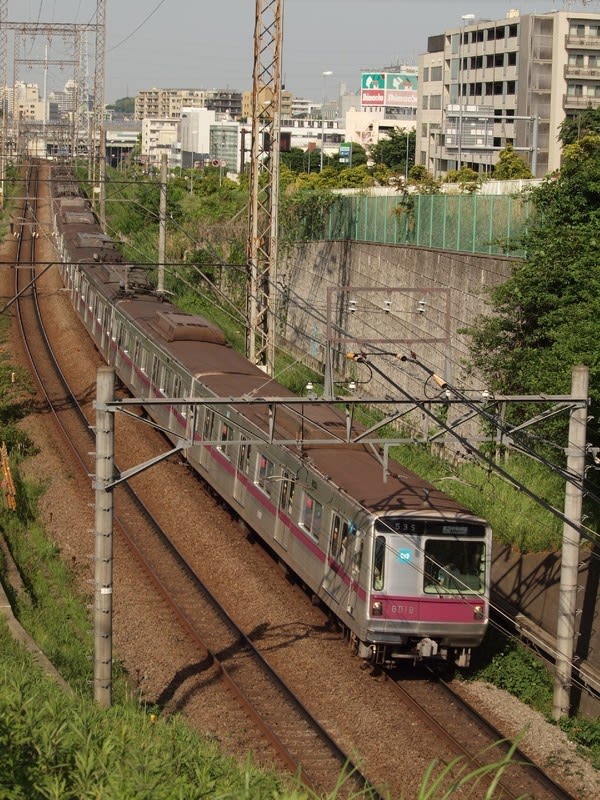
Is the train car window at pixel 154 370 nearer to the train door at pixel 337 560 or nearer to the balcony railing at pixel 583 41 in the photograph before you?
the train door at pixel 337 560

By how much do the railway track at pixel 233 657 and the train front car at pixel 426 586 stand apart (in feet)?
4.52

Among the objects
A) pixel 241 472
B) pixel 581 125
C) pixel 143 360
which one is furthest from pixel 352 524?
pixel 581 125

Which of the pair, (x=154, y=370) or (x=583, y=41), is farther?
(x=583, y=41)

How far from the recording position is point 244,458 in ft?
60.7

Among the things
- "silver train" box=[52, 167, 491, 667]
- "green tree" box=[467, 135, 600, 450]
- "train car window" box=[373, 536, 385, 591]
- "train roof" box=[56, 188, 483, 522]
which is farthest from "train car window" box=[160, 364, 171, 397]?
"train car window" box=[373, 536, 385, 591]

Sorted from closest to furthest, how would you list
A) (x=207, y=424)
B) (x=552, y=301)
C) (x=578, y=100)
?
(x=552, y=301) < (x=207, y=424) < (x=578, y=100)

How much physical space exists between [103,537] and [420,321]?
14328 millimetres

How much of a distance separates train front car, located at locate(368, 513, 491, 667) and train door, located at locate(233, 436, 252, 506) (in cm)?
489

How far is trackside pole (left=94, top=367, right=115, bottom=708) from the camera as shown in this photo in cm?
1215

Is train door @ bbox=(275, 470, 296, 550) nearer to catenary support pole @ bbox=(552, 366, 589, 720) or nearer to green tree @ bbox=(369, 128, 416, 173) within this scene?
catenary support pole @ bbox=(552, 366, 589, 720)

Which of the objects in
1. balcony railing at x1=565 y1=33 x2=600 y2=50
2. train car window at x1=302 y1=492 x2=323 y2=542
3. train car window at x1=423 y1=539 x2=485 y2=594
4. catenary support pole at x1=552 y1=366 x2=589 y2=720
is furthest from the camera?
balcony railing at x1=565 y1=33 x2=600 y2=50

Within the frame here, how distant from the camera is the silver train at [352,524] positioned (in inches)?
542

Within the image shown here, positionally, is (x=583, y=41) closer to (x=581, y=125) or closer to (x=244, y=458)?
(x=581, y=125)

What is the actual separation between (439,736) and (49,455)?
12.9 m
